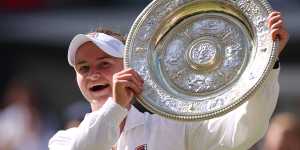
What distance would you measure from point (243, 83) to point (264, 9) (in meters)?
0.29

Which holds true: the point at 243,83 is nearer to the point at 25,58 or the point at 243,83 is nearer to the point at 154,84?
the point at 154,84

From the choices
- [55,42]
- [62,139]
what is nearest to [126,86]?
[62,139]

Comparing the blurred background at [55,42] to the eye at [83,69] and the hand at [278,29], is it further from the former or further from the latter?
the hand at [278,29]

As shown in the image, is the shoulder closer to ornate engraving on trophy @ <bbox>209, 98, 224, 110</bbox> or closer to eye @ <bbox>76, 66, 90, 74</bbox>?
eye @ <bbox>76, 66, 90, 74</bbox>

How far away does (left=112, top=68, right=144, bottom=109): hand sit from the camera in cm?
503

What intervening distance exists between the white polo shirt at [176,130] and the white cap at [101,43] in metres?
0.26

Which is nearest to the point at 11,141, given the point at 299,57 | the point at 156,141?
the point at 299,57

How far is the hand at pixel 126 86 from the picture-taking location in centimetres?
503

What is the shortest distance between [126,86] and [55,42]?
645cm

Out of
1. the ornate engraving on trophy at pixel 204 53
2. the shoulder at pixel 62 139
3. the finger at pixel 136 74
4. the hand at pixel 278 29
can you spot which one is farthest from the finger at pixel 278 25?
the shoulder at pixel 62 139

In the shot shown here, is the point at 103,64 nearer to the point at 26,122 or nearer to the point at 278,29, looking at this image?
the point at 278,29

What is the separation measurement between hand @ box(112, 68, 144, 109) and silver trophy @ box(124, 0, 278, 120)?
4 cm

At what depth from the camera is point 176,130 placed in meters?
5.25

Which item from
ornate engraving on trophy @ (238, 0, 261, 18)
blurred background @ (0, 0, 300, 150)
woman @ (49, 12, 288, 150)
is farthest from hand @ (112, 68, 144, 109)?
blurred background @ (0, 0, 300, 150)
